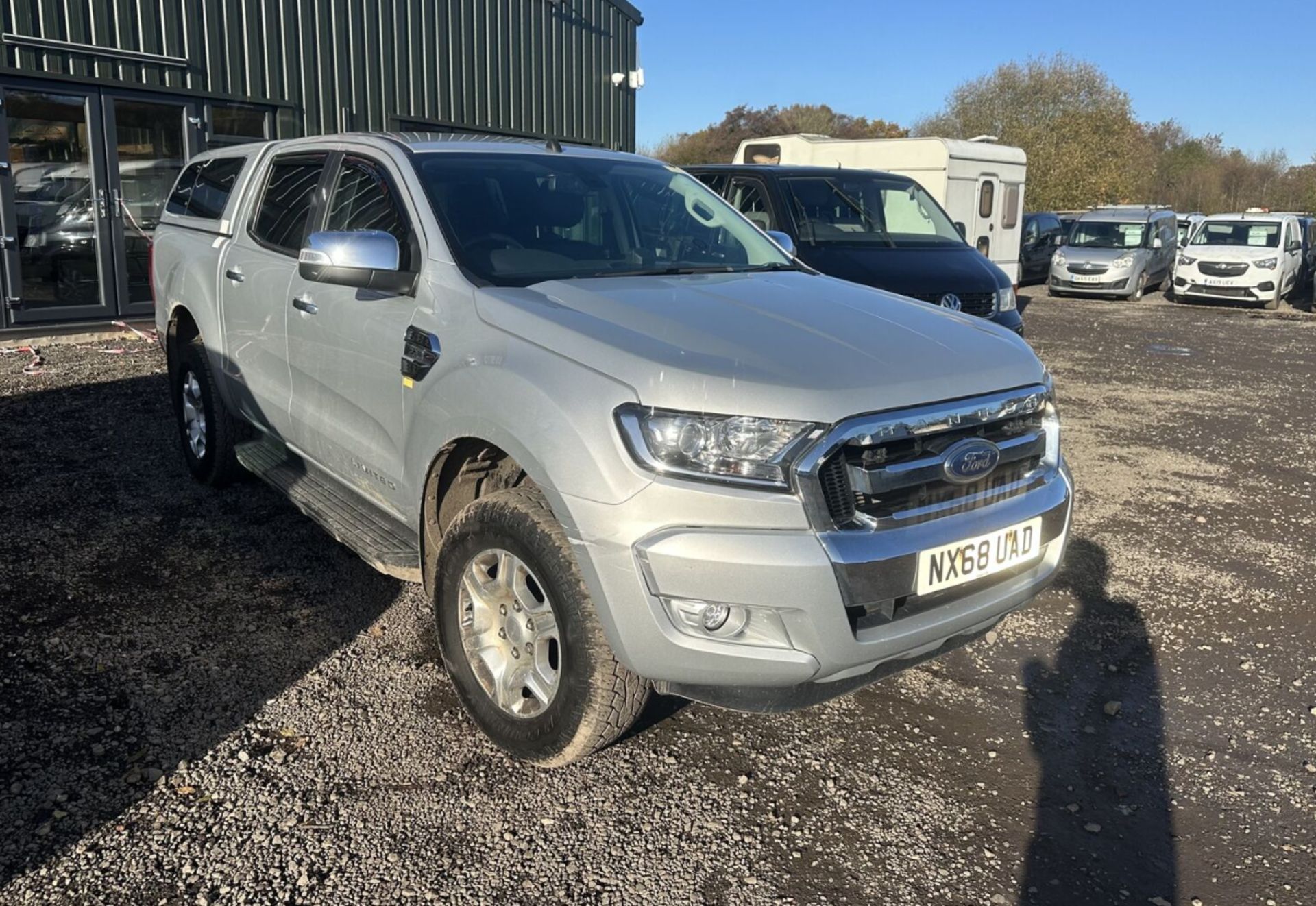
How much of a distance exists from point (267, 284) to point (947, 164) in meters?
12.9

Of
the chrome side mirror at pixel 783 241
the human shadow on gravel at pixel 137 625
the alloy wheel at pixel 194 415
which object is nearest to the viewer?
the human shadow on gravel at pixel 137 625

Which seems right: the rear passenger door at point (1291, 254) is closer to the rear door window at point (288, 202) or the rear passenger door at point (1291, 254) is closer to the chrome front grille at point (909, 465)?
the chrome front grille at point (909, 465)

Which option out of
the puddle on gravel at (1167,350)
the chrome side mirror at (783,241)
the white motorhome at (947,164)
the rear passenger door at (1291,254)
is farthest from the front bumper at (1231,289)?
the chrome side mirror at (783,241)

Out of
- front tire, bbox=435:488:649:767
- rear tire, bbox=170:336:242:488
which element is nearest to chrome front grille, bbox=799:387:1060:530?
front tire, bbox=435:488:649:767

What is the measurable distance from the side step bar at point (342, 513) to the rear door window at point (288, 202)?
0.94 metres

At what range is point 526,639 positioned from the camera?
2.95 meters

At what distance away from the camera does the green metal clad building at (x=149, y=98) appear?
34.5ft

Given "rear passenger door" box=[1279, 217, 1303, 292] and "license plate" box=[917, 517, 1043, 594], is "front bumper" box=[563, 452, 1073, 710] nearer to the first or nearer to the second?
"license plate" box=[917, 517, 1043, 594]

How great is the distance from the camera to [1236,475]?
6.79 m

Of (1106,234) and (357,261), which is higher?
(1106,234)

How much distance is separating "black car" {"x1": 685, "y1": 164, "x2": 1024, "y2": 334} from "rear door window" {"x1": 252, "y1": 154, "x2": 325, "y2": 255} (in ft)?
12.6

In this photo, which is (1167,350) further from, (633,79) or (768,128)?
(768,128)

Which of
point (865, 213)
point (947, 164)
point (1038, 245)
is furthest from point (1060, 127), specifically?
point (865, 213)

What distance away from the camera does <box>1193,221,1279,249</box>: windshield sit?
19797mm
